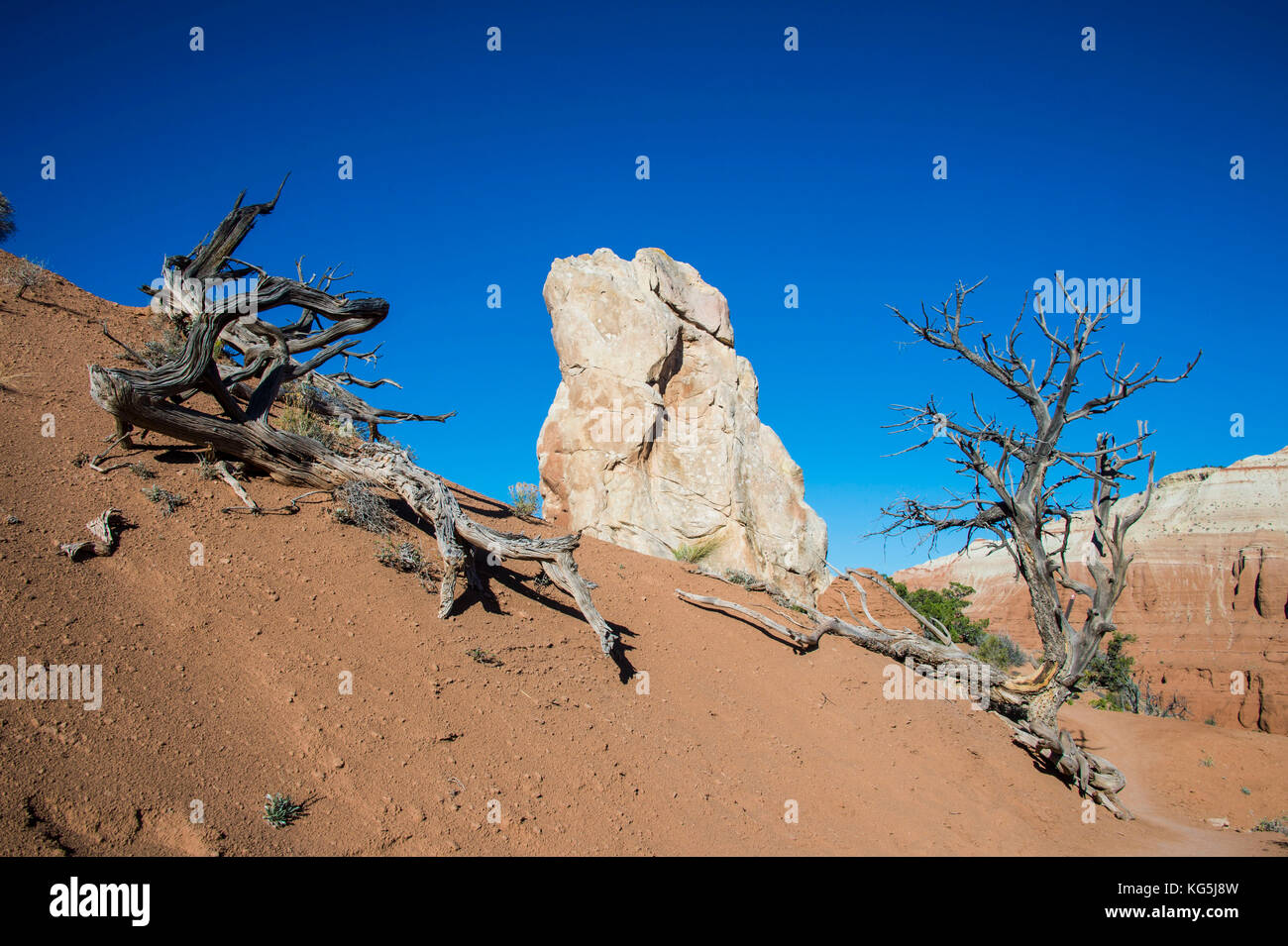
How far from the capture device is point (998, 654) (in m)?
17.7

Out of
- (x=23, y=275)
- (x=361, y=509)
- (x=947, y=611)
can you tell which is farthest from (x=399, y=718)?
(x=947, y=611)

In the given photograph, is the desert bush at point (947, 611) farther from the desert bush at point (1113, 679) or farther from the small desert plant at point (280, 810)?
the small desert plant at point (280, 810)

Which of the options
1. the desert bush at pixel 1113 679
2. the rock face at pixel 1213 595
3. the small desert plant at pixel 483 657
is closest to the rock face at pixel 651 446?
A: the desert bush at pixel 1113 679

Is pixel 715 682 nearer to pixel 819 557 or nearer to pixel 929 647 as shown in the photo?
pixel 929 647

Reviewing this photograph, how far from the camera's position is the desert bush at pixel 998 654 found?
Answer: 17109mm

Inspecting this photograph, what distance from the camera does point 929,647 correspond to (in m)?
9.57

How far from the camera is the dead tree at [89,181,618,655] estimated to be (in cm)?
670

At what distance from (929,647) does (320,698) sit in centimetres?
790

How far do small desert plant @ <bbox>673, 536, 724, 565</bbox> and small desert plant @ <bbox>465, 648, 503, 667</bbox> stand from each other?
7.17m

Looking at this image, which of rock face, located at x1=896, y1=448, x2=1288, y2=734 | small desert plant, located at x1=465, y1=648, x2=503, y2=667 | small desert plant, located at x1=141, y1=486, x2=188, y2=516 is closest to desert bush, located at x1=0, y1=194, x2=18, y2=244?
small desert plant, located at x1=141, y1=486, x2=188, y2=516

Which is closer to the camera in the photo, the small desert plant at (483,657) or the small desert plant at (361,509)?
the small desert plant at (483,657)

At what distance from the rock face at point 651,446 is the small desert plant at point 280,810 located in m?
12.3

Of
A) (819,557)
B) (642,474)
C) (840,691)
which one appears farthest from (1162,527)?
(840,691)
